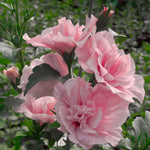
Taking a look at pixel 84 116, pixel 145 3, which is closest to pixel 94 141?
pixel 84 116

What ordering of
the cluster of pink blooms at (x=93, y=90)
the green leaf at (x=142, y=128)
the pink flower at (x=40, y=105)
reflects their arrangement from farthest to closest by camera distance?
the green leaf at (x=142, y=128), the pink flower at (x=40, y=105), the cluster of pink blooms at (x=93, y=90)

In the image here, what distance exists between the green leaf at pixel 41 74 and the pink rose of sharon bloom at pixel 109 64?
0.30 ft

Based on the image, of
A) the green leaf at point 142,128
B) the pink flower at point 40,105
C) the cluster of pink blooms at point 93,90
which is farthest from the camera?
the green leaf at point 142,128

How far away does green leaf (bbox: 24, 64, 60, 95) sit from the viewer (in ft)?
1.53

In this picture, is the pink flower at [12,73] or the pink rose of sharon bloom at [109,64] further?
the pink flower at [12,73]

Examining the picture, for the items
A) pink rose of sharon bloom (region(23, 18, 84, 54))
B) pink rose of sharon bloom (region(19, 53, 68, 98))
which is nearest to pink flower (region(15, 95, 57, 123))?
pink rose of sharon bloom (region(19, 53, 68, 98))

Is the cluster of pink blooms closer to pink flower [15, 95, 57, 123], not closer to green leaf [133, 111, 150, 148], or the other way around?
pink flower [15, 95, 57, 123]

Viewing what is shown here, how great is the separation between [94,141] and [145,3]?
5138 mm

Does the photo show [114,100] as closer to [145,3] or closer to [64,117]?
[64,117]

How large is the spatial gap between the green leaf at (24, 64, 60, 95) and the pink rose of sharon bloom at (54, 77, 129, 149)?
58 mm

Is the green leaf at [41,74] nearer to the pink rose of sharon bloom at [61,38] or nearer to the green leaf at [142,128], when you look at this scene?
the pink rose of sharon bloom at [61,38]

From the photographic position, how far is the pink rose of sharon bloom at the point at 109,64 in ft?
1.42

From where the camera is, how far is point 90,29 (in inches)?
18.2

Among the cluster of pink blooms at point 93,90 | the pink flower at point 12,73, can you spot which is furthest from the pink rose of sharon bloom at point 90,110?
the pink flower at point 12,73
